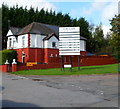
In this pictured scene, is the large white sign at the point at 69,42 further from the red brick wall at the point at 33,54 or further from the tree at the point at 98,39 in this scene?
the tree at the point at 98,39

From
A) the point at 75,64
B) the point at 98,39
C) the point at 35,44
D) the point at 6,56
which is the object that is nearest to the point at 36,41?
the point at 35,44

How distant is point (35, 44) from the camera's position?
Result: 122 ft

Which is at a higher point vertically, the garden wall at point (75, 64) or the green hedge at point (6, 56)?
the green hedge at point (6, 56)

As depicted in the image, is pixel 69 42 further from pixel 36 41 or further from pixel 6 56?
pixel 36 41

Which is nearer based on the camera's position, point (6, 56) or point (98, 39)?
point (6, 56)

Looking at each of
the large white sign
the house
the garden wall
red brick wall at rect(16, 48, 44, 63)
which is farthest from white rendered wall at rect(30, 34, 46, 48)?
the large white sign

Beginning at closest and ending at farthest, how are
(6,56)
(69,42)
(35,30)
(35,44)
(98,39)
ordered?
(69,42), (6,56), (35,44), (35,30), (98,39)

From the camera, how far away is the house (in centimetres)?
3675

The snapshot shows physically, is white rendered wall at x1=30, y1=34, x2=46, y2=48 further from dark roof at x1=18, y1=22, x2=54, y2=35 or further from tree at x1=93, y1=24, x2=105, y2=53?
tree at x1=93, y1=24, x2=105, y2=53

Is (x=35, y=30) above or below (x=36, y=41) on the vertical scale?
above

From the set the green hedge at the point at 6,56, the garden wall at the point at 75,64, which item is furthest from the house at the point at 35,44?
the green hedge at the point at 6,56

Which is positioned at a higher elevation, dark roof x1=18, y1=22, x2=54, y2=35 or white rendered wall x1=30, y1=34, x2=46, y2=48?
dark roof x1=18, y1=22, x2=54, y2=35

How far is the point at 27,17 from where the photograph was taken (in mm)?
62625

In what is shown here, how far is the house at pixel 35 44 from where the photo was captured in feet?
121
